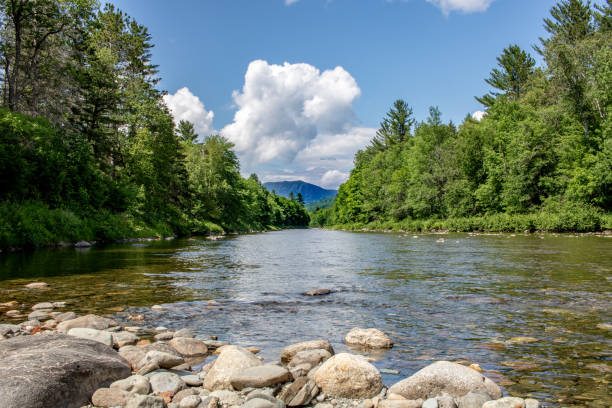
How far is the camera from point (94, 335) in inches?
213

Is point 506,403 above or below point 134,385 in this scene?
above

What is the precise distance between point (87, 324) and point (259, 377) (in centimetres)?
358

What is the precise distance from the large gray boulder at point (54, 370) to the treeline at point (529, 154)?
39834 millimetres

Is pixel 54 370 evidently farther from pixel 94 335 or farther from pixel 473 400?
pixel 473 400

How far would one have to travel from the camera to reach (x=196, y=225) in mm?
50750

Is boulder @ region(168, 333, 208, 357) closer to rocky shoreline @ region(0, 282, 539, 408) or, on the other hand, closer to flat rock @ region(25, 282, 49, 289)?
rocky shoreline @ region(0, 282, 539, 408)

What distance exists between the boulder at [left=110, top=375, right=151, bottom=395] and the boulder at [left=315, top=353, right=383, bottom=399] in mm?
1737

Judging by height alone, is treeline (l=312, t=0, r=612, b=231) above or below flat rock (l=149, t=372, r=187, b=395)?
above

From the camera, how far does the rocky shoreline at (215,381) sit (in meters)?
3.55

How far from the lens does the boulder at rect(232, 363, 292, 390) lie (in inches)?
161

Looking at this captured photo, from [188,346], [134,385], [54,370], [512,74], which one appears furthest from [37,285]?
[512,74]

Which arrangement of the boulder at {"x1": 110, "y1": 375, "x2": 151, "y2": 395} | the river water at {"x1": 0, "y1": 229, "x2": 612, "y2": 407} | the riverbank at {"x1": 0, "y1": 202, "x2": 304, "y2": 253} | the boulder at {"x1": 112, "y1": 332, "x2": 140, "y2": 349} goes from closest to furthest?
the boulder at {"x1": 110, "y1": 375, "x2": 151, "y2": 395}
the river water at {"x1": 0, "y1": 229, "x2": 612, "y2": 407}
the boulder at {"x1": 112, "y1": 332, "x2": 140, "y2": 349}
the riverbank at {"x1": 0, "y1": 202, "x2": 304, "y2": 253}

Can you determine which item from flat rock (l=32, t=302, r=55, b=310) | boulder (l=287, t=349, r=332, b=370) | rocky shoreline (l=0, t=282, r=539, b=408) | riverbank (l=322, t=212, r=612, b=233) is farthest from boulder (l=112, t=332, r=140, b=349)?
riverbank (l=322, t=212, r=612, b=233)

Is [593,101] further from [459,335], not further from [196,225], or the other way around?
[196,225]
